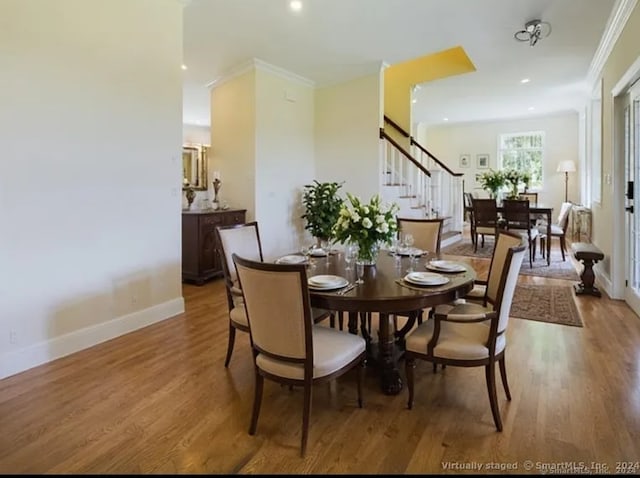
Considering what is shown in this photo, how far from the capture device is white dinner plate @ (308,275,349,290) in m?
2.12

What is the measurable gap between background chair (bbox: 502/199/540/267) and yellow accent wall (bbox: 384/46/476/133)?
2.16m

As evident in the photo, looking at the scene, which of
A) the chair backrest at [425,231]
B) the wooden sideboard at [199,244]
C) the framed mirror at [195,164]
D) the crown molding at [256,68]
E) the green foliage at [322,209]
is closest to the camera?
the chair backrest at [425,231]

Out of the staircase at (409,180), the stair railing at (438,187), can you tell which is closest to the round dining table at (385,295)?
the staircase at (409,180)

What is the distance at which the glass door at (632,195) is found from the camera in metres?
3.75

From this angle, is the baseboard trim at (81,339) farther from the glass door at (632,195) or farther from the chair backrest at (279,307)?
the glass door at (632,195)

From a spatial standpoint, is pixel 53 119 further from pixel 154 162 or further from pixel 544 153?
pixel 544 153

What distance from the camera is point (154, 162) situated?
359 cm

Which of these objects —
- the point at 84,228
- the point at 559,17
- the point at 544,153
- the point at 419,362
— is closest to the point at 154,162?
the point at 84,228

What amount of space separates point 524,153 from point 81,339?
35.4 ft

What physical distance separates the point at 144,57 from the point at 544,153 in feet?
32.6

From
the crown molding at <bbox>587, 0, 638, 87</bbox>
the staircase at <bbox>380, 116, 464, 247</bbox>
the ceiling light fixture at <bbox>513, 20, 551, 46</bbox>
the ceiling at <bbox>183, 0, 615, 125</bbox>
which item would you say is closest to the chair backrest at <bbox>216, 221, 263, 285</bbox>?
the ceiling at <bbox>183, 0, 615, 125</bbox>

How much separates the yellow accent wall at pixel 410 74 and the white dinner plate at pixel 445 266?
450cm

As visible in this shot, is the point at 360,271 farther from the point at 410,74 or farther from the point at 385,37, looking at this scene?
the point at 410,74

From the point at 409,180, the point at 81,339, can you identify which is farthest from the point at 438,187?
the point at 81,339
